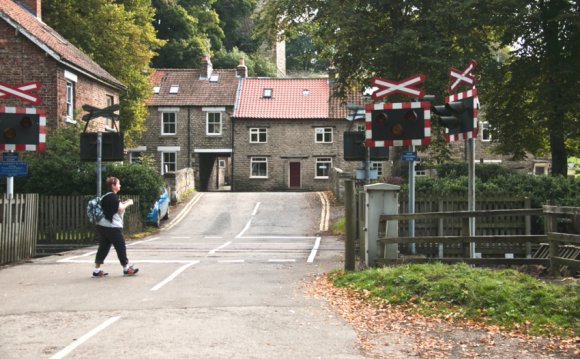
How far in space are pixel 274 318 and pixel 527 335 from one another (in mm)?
2835

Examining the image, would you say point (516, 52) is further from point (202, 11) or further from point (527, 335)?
point (202, 11)

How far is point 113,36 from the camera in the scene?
121 ft

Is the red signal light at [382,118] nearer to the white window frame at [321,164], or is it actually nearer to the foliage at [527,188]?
the foliage at [527,188]

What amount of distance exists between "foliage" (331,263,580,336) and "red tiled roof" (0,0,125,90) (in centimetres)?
2207

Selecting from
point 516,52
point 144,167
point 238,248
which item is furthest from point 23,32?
point 516,52

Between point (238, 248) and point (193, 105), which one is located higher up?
point (193, 105)

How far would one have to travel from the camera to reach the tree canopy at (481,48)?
73.8ft

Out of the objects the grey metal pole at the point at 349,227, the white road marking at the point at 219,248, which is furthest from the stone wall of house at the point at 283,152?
the grey metal pole at the point at 349,227

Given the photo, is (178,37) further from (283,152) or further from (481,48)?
(481,48)

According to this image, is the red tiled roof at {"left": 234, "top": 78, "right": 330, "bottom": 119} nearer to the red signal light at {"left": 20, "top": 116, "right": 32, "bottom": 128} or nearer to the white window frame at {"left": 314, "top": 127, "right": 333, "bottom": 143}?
the white window frame at {"left": 314, "top": 127, "right": 333, "bottom": 143}

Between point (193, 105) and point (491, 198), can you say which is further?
point (193, 105)

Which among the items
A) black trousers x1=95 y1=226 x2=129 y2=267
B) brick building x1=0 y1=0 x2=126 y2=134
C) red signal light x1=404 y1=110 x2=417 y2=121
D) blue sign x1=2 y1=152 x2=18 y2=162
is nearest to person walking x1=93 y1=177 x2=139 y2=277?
black trousers x1=95 y1=226 x2=129 y2=267

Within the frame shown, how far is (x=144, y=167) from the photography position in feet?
83.1

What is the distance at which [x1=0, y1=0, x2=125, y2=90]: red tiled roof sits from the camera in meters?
27.6
